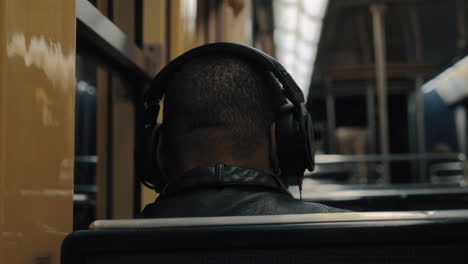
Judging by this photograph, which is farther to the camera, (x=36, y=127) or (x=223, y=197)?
(x=223, y=197)

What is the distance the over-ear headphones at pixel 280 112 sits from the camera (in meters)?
1.02

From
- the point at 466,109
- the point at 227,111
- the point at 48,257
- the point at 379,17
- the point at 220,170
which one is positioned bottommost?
the point at 48,257

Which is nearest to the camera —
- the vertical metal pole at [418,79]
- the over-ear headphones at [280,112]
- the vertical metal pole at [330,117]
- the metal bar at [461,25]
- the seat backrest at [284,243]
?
the seat backrest at [284,243]

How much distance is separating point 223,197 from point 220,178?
0.03 metres

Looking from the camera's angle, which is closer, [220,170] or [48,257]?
[48,257]

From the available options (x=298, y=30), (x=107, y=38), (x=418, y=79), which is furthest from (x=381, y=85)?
(x=107, y=38)

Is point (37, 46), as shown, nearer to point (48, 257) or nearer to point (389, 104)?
point (48, 257)

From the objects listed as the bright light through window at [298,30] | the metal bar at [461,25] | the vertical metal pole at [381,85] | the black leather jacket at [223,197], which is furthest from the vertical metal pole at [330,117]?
the black leather jacket at [223,197]

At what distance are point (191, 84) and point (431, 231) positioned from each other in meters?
0.55

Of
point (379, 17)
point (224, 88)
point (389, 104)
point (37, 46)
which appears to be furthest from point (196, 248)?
point (389, 104)

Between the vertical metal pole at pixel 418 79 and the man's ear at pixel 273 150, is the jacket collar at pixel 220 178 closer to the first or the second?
the man's ear at pixel 273 150

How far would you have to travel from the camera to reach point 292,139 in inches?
40.9

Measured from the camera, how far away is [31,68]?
695mm

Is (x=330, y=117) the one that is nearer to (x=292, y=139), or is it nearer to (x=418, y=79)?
(x=418, y=79)
